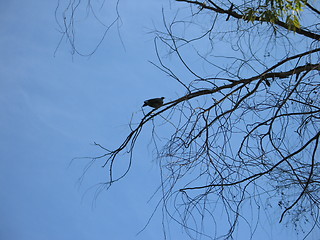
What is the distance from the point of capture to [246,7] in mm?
2072

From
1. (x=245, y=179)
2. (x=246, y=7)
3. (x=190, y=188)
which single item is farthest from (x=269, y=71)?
(x=190, y=188)

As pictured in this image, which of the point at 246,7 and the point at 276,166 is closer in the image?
the point at 276,166

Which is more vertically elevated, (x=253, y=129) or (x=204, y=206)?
(x=253, y=129)

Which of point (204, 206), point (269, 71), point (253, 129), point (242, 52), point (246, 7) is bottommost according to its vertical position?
point (204, 206)

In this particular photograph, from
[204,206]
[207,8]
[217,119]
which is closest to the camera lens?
[204,206]

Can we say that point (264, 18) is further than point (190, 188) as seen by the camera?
Yes

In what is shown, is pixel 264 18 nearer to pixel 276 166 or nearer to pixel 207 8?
pixel 207 8

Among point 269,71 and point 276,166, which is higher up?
point 269,71

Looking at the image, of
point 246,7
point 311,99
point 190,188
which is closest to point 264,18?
point 246,7

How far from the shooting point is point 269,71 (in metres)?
1.96

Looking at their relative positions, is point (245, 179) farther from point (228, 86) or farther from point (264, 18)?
point (264, 18)

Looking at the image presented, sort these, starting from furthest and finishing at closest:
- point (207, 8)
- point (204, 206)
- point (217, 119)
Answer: point (207, 8)
point (217, 119)
point (204, 206)

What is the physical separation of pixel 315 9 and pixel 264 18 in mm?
213

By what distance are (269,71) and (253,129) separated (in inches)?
9.5
